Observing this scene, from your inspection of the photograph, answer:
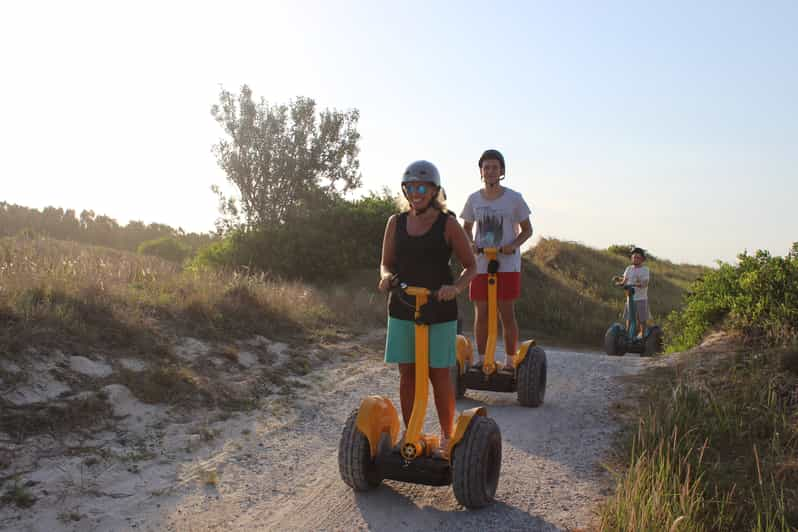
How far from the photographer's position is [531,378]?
6.59 meters

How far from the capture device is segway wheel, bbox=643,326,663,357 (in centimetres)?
1269

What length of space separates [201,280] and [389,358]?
7.10 meters

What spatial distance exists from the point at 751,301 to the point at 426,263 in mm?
5984

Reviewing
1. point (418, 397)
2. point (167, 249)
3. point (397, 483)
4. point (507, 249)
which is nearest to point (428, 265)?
point (418, 397)

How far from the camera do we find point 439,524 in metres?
4.16

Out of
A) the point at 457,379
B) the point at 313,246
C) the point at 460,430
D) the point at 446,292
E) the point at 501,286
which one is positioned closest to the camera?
the point at 446,292

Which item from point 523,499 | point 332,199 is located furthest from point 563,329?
point 523,499

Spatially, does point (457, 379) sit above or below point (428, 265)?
below

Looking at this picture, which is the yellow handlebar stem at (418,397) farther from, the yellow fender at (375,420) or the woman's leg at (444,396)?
the yellow fender at (375,420)

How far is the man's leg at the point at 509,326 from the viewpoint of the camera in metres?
6.62

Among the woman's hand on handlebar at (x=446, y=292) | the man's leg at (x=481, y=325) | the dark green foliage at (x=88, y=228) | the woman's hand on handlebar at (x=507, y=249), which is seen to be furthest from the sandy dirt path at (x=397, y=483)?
the dark green foliage at (x=88, y=228)

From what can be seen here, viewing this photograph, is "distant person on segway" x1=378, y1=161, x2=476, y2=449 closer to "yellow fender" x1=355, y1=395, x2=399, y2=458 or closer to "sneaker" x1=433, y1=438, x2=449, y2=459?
"sneaker" x1=433, y1=438, x2=449, y2=459

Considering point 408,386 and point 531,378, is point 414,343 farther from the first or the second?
point 531,378

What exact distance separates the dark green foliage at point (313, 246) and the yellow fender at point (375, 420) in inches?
469
